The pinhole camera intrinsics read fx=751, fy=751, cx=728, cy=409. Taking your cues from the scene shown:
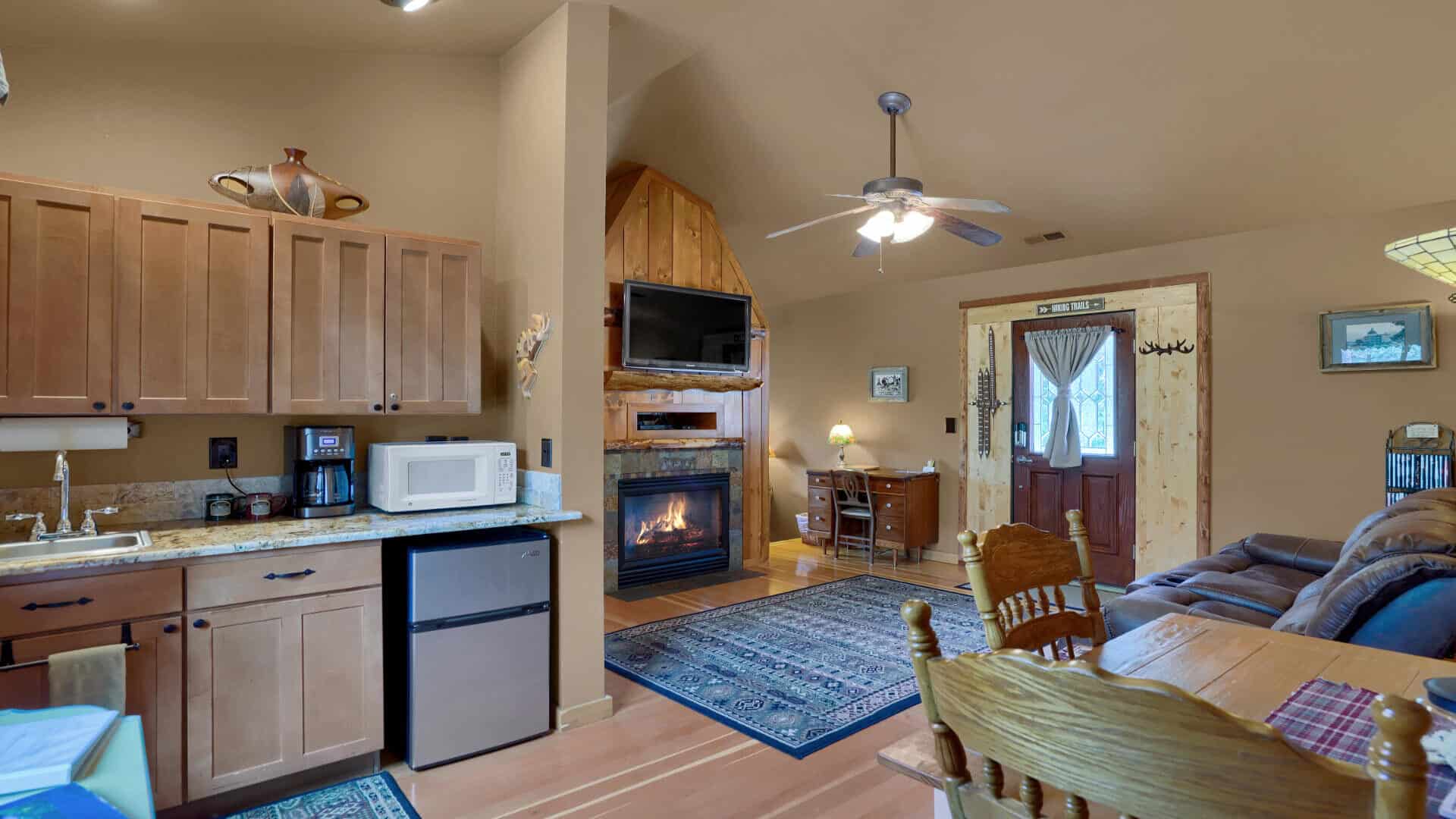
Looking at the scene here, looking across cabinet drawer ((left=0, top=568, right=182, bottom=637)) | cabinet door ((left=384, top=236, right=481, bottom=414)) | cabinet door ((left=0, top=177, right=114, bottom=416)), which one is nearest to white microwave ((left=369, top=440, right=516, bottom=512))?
cabinet door ((left=384, top=236, right=481, bottom=414))

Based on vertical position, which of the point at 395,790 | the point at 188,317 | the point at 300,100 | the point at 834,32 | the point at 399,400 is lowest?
the point at 395,790

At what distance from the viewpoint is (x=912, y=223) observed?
151 inches

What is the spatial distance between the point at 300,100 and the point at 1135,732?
378 centimetres

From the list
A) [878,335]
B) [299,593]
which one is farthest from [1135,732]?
[878,335]

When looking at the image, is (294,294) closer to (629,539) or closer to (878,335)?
(629,539)

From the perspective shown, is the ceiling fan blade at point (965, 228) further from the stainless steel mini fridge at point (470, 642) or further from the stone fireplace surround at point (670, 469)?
the stone fireplace surround at point (670, 469)

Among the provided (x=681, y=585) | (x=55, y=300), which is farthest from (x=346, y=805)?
(x=681, y=585)

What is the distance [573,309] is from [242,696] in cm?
181

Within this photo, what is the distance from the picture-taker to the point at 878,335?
7.27 m

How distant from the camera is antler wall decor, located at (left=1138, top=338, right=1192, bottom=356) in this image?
17.4ft

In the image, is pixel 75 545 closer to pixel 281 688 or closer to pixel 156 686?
pixel 156 686

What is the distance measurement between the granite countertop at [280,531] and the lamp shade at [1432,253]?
10.6ft

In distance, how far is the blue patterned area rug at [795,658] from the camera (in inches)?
128

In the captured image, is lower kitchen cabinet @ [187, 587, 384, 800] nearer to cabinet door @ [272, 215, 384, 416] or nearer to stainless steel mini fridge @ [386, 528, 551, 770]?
stainless steel mini fridge @ [386, 528, 551, 770]
